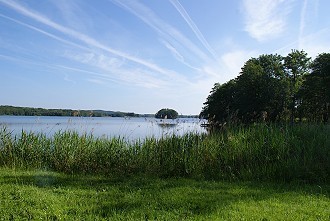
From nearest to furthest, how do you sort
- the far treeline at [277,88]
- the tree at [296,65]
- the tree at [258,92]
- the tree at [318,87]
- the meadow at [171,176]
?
the meadow at [171,176] → the tree at [318,87] → the far treeline at [277,88] → the tree at [258,92] → the tree at [296,65]

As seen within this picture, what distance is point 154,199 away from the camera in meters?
5.05

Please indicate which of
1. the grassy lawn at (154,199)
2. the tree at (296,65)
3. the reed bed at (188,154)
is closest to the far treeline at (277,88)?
the tree at (296,65)

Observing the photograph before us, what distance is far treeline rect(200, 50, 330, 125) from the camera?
1473 inches

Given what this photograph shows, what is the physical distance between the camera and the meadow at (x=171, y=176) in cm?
446

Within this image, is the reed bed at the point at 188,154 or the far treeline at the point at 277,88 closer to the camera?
the reed bed at the point at 188,154

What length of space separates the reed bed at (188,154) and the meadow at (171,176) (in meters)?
0.02

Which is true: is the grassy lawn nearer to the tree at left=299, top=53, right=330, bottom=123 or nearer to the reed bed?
the reed bed

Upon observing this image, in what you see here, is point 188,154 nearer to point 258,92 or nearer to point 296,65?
point 258,92

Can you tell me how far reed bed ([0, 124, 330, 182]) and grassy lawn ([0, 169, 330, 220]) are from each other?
2.12 feet

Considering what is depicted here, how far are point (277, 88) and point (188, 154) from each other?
1542 inches

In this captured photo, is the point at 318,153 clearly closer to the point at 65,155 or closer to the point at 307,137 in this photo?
the point at 307,137

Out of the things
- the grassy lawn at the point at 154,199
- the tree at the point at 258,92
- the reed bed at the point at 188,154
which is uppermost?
the tree at the point at 258,92

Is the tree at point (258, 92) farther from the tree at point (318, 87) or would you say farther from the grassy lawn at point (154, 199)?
the grassy lawn at point (154, 199)

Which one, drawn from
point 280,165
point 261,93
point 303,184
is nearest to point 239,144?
point 280,165
